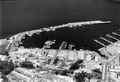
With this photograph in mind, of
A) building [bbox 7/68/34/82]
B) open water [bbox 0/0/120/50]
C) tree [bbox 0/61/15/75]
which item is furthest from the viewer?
open water [bbox 0/0/120/50]

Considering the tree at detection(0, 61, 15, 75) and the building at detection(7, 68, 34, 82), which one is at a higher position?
the tree at detection(0, 61, 15, 75)

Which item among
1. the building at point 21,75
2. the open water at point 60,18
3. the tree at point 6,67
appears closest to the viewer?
the building at point 21,75

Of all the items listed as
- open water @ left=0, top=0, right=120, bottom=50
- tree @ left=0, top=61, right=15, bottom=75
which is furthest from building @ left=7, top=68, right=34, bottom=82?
open water @ left=0, top=0, right=120, bottom=50

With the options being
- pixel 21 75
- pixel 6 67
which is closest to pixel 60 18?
pixel 6 67

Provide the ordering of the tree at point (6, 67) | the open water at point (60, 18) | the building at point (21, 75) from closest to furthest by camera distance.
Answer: the building at point (21, 75) < the tree at point (6, 67) < the open water at point (60, 18)

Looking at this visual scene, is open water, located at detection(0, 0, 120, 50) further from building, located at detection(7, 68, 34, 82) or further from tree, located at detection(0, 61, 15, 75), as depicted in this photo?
building, located at detection(7, 68, 34, 82)

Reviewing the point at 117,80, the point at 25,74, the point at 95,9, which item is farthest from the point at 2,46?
the point at 95,9

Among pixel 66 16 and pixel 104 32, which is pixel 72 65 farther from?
pixel 66 16

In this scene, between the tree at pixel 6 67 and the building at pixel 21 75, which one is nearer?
the building at pixel 21 75

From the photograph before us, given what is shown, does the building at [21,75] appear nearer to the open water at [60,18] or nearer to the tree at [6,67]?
the tree at [6,67]

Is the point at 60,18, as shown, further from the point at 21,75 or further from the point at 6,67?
the point at 21,75

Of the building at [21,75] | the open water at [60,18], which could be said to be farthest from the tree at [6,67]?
the open water at [60,18]

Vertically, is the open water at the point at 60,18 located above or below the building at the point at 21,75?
below
